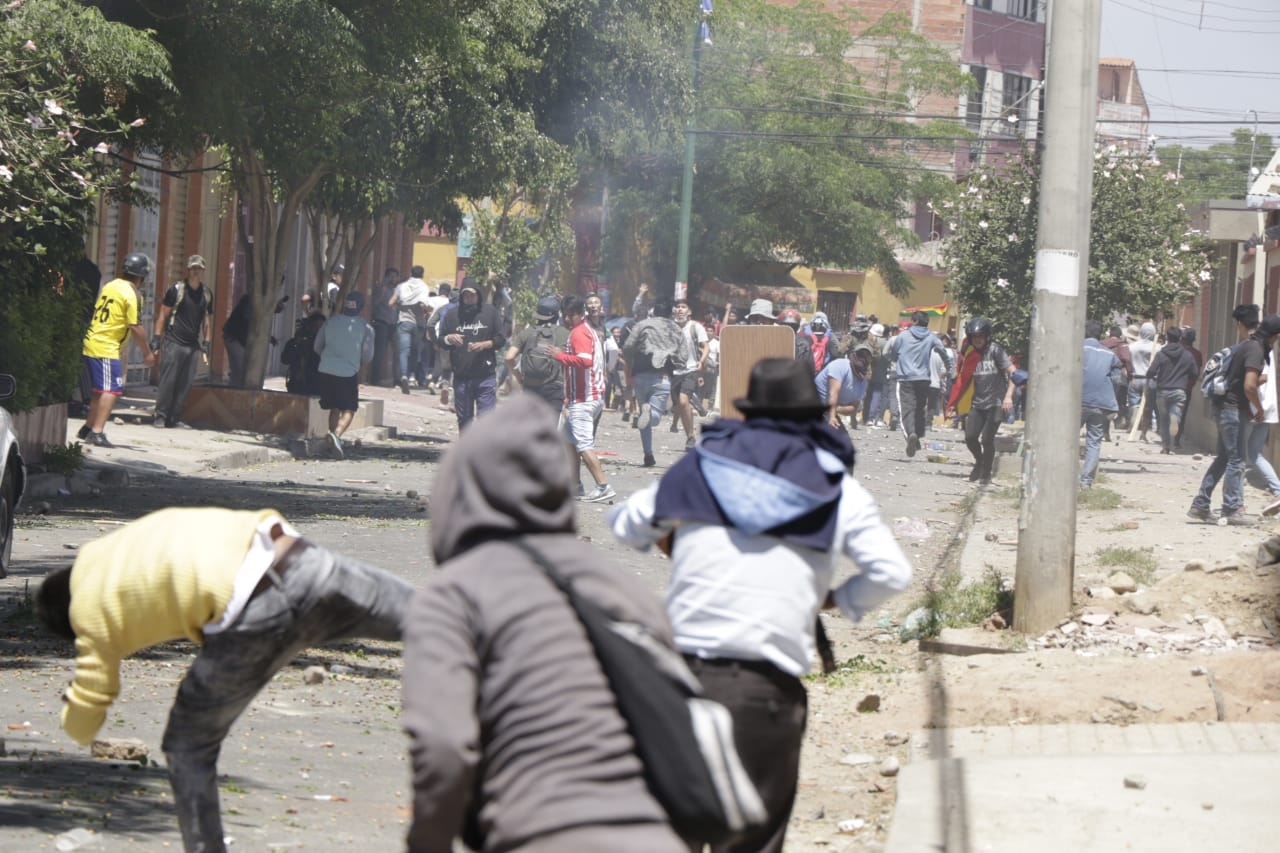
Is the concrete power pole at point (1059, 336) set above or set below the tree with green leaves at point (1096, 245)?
below

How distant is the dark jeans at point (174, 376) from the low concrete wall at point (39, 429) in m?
4.40

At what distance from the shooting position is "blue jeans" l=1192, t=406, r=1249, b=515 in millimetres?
16453

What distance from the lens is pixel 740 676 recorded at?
14.5 ft

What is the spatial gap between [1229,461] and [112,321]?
10.1 meters

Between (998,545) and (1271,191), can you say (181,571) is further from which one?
(1271,191)

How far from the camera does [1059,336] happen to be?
9828 millimetres

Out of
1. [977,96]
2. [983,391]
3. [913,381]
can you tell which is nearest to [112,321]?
[983,391]

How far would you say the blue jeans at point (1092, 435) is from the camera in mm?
19141

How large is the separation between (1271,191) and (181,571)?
27478mm

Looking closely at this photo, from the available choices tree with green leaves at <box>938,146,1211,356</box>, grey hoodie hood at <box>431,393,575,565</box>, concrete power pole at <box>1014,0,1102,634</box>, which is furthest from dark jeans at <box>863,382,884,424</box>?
grey hoodie hood at <box>431,393,575,565</box>

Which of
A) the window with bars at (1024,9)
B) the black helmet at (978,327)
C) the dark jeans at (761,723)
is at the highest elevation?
the window with bars at (1024,9)

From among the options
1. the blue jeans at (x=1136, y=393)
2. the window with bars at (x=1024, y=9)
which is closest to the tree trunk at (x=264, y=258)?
the blue jeans at (x=1136, y=393)

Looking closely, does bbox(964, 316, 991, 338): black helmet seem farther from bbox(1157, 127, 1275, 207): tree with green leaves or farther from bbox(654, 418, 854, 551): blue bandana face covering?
bbox(1157, 127, 1275, 207): tree with green leaves

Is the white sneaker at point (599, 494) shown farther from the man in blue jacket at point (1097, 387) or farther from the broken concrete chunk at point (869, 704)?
the broken concrete chunk at point (869, 704)
